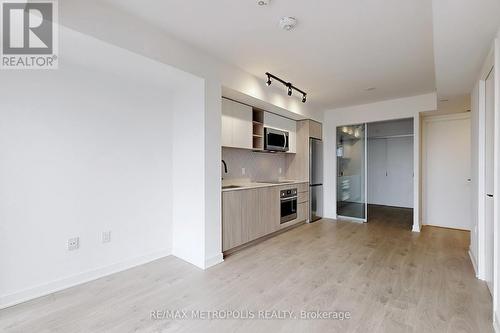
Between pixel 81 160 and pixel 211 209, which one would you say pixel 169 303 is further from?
pixel 81 160

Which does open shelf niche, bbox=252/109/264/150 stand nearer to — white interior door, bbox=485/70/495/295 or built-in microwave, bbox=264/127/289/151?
built-in microwave, bbox=264/127/289/151

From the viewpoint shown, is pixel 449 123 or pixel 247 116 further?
pixel 449 123

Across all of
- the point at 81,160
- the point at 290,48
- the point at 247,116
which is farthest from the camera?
the point at 247,116

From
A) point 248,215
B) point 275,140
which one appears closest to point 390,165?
point 275,140

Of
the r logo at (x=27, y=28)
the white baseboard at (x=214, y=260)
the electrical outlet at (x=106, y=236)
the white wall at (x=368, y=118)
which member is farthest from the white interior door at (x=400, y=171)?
the r logo at (x=27, y=28)

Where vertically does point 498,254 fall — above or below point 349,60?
below

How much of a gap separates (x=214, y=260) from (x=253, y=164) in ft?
6.83

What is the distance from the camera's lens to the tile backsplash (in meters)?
4.20

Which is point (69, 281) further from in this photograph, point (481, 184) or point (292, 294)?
point (481, 184)

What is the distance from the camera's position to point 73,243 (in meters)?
2.56

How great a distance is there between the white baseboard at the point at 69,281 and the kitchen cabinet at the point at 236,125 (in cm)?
189

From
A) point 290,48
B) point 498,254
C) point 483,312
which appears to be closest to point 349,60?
point 290,48

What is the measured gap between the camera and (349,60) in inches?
123

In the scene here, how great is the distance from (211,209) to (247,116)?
1.74 m
